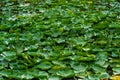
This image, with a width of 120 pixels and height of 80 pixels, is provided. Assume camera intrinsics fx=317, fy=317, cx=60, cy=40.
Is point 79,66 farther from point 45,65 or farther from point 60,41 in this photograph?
point 60,41

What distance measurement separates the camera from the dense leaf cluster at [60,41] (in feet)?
10.5

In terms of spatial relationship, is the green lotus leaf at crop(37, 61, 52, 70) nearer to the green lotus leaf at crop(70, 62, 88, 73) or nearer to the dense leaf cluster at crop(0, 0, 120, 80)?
the dense leaf cluster at crop(0, 0, 120, 80)

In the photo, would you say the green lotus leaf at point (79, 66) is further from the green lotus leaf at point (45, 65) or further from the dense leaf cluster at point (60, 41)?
the green lotus leaf at point (45, 65)

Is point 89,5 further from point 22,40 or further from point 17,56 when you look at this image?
point 17,56

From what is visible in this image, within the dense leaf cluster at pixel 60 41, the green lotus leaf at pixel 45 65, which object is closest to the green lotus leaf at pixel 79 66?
the dense leaf cluster at pixel 60 41

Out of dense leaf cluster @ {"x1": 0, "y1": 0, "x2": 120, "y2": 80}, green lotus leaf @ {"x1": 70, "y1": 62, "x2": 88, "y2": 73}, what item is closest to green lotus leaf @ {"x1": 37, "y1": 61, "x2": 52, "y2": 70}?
dense leaf cluster @ {"x1": 0, "y1": 0, "x2": 120, "y2": 80}

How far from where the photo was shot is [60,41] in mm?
3893

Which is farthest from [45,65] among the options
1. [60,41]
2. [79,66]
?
[60,41]

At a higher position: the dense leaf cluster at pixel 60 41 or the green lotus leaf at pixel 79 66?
the dense leaf cluster at pixel 60 41

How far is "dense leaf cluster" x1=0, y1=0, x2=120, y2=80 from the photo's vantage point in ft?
10.5

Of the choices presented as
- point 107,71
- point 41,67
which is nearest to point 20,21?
point 41,67

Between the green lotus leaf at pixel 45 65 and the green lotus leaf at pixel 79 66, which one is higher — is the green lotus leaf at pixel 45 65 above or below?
above

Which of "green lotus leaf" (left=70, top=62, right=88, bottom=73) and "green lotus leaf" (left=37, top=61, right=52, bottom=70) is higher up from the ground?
"green lotus leaf" (left=37, top=61, right=52, bottom=70)

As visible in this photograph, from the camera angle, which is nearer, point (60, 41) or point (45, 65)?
point (45, 65)
